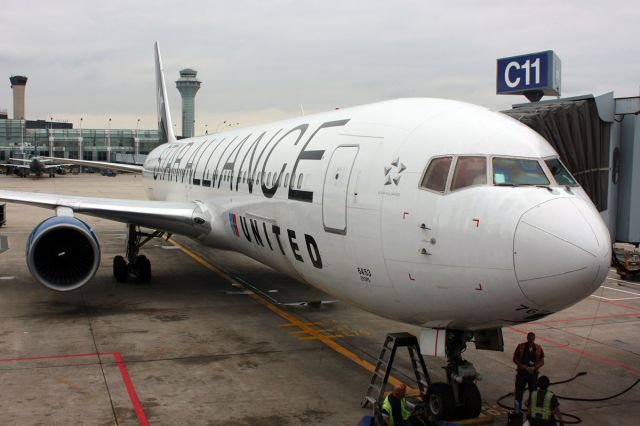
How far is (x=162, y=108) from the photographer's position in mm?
31828

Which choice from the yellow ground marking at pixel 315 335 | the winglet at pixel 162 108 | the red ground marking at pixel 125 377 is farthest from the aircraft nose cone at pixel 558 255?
the winglet at pixel 162 108

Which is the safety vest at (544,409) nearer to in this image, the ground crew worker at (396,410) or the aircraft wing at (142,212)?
the ground crew worker at (396,410)

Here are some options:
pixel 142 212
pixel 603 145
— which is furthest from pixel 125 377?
pixel 603 145

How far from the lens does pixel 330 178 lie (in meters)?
9.62

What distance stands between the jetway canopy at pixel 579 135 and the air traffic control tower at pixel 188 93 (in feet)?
609

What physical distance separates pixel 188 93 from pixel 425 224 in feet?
635

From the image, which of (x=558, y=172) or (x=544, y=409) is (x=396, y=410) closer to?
(x=544, y=409)

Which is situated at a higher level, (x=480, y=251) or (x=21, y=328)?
(x=480, y=251)

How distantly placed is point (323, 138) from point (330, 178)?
147 cm

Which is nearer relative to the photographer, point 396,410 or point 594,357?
point 396,410

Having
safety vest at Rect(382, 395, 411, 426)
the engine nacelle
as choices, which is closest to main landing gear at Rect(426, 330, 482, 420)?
safety vest at Rect(382, 395, 411, 426)

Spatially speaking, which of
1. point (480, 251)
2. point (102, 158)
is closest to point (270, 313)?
point (480, 251)

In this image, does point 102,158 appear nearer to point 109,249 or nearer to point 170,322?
point 109,249

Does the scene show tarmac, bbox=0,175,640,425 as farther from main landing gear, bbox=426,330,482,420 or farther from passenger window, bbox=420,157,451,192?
passenger window, bbox=420,157,451,192
